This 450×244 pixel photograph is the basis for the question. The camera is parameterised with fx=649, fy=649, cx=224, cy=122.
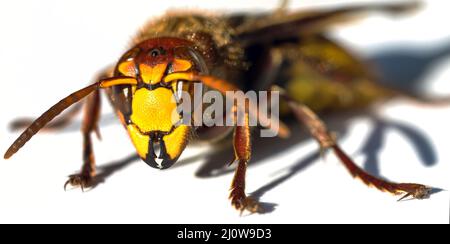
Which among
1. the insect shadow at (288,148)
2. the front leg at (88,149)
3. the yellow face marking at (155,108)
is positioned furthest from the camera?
the insect shadow at (288,148)

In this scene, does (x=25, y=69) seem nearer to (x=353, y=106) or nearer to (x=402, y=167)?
(x=353, y=106)

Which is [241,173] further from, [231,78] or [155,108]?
[231,78]

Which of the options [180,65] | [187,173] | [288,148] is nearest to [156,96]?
[180,65]

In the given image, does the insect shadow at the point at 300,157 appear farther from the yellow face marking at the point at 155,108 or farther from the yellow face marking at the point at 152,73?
the yellow face marking at the point at 152,73

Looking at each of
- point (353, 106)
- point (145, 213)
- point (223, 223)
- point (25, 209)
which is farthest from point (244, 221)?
point (353, 106)

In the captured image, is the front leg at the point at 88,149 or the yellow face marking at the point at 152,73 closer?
the yellow face marking at the point at 152,73

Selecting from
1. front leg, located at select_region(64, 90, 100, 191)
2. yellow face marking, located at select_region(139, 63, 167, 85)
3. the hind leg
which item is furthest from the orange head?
the hind leg

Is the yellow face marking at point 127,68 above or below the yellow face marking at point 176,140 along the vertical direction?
above

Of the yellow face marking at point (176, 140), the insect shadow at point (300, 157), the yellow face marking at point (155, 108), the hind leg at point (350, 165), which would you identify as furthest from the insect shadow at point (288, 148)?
the yellow face marking at point (155, 108)
